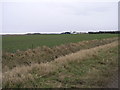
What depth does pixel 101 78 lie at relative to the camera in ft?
27.1

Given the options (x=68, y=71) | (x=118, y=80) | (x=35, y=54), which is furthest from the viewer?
(x=35, y=54)

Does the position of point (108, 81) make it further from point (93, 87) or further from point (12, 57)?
point (12, 57)

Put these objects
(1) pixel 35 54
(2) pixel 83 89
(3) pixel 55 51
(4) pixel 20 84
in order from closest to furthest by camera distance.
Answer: (2) pixel 83 89 < (4) pixel 20 84 < (1) pixel 35 54 < (3) pixel 55 51

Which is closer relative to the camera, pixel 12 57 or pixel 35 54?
pixel 12 57

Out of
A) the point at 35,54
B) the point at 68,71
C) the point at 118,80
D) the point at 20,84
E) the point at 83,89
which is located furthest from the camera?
the point at 35,54

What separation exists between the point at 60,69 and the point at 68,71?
1.52ft

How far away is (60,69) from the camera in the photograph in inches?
406

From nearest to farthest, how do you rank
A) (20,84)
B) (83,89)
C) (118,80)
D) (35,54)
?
1. (83,89)
2. (20,84)
3. (118,80)
4. (35,54)

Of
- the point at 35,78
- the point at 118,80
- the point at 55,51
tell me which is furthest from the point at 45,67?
the point at 55,51

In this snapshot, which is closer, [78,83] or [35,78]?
[78,83]

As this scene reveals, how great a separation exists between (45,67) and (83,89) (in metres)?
3.68

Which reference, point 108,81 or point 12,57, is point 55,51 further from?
point 108,81

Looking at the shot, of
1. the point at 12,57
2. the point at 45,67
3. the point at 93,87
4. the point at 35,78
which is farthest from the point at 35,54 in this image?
the point at 93,87

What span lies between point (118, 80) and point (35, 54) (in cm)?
1352
